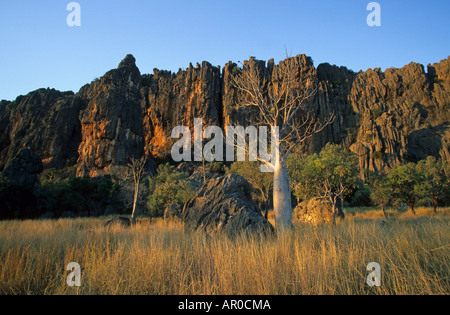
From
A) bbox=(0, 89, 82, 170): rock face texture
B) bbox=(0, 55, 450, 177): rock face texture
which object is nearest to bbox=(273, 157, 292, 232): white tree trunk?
bbox=(0, 55, 450, 177): rock face texture

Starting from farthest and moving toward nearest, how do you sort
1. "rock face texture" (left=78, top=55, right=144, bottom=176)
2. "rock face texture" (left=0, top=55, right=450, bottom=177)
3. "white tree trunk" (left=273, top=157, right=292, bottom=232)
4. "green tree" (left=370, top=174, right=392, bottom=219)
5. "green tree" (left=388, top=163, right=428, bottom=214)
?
"rock face texture" (left=0, top=55, right=450, bottom=177)
"rock face texture" (left=78, top=55, right=144, bottom=176)
"green tree" (left=370, top=174, right=392, bottom=219)
"green tree" (left=388, top=163, right=428, bottom=214)
"white tree trunk" (left=273, top=157, right=292, bottom=232)

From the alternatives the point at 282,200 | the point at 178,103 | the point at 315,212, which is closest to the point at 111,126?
the point at 178,103

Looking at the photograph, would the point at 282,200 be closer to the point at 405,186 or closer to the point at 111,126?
the point at 405,186

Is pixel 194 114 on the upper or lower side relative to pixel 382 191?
upper

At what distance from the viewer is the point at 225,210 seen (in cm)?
695

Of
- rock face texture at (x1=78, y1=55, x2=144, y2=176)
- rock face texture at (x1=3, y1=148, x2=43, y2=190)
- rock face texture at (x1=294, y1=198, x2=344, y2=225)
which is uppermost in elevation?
rock face texture at (x1=78, y1=55, x2=144, y2=176)

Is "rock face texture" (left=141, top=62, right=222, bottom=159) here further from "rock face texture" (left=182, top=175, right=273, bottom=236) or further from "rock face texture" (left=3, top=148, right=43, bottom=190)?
"rock face texture" (left=182, top=175, right=273, bottom=236)

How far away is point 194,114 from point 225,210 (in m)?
58.7

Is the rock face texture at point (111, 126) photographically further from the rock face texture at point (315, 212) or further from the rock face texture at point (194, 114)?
the rock face texture at point (315, 212)

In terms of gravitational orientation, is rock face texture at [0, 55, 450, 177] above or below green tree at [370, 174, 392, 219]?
above

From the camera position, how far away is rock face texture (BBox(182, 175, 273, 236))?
613 centimetres

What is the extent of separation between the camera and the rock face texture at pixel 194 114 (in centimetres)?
5709

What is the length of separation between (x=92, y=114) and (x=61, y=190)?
3693 centimetres

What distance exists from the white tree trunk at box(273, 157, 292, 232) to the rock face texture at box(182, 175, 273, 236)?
0.36 metres
